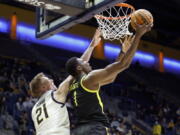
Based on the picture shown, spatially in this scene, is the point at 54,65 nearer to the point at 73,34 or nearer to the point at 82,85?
the point at 73,34

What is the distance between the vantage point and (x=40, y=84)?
4262 millimetres

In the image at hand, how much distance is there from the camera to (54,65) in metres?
16.2

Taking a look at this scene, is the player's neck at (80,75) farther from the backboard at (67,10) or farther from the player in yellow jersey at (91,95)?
the backboard at (67,10)

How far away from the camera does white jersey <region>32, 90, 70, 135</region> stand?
407cm

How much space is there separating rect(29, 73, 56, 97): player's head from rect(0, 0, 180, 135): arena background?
271 inches

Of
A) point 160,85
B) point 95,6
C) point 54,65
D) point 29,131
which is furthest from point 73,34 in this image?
point 95,6

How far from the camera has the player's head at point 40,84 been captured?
4.25 metres

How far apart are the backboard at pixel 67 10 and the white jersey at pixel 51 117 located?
3.49 feet

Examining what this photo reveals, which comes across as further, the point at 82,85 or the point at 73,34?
the point at 73,34

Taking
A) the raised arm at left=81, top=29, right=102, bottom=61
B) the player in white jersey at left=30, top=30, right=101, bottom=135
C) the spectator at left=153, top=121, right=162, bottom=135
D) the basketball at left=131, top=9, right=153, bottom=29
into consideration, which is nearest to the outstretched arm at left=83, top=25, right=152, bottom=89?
the basketball at left=131, top=9, right=153, bottom=29

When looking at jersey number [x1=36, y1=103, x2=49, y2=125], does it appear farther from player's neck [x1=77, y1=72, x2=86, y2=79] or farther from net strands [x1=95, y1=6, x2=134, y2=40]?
net strands [x1=95, y1=6, x2=134, y2=40]

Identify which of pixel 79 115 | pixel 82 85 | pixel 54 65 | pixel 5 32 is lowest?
pixel 54 65

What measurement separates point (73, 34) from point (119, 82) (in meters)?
2.80

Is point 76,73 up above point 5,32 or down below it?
above
